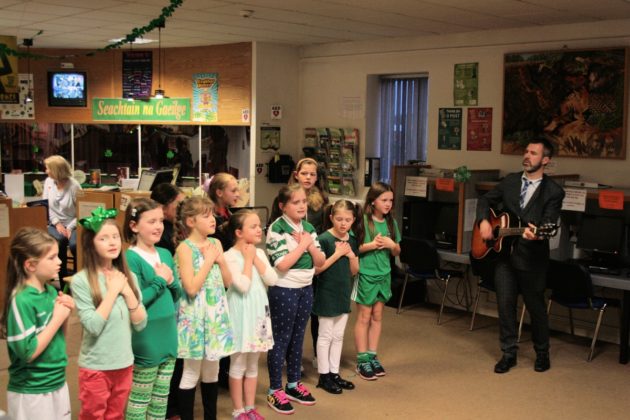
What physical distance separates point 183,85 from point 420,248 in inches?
156

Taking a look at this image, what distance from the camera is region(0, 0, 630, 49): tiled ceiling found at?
5.50 meters

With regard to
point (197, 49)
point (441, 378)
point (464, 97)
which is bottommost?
point (441, 378)

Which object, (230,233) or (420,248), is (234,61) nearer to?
(420,248)

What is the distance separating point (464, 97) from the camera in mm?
6855

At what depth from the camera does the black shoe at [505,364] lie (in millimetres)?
5117

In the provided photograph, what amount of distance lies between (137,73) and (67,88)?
1.00 metres

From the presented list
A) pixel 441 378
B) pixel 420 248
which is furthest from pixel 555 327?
pixel 441 378

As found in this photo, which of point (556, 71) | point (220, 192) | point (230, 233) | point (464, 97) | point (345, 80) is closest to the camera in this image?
point (230, 233)

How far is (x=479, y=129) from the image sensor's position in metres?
6.78

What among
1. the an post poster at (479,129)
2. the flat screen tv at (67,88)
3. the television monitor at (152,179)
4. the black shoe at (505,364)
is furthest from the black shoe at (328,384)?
the flat screen tv at (67,88)

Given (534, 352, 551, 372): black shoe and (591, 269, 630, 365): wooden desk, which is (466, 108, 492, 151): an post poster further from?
(534, 352, 551, 372): black shoe

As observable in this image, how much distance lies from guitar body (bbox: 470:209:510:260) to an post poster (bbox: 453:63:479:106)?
189cm

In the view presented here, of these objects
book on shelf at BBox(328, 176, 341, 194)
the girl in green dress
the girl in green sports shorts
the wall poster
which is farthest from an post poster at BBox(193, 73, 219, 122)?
the girl in green dress

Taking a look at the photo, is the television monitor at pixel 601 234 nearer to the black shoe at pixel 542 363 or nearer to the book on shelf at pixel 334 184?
the black shoe at pixel 542 363
